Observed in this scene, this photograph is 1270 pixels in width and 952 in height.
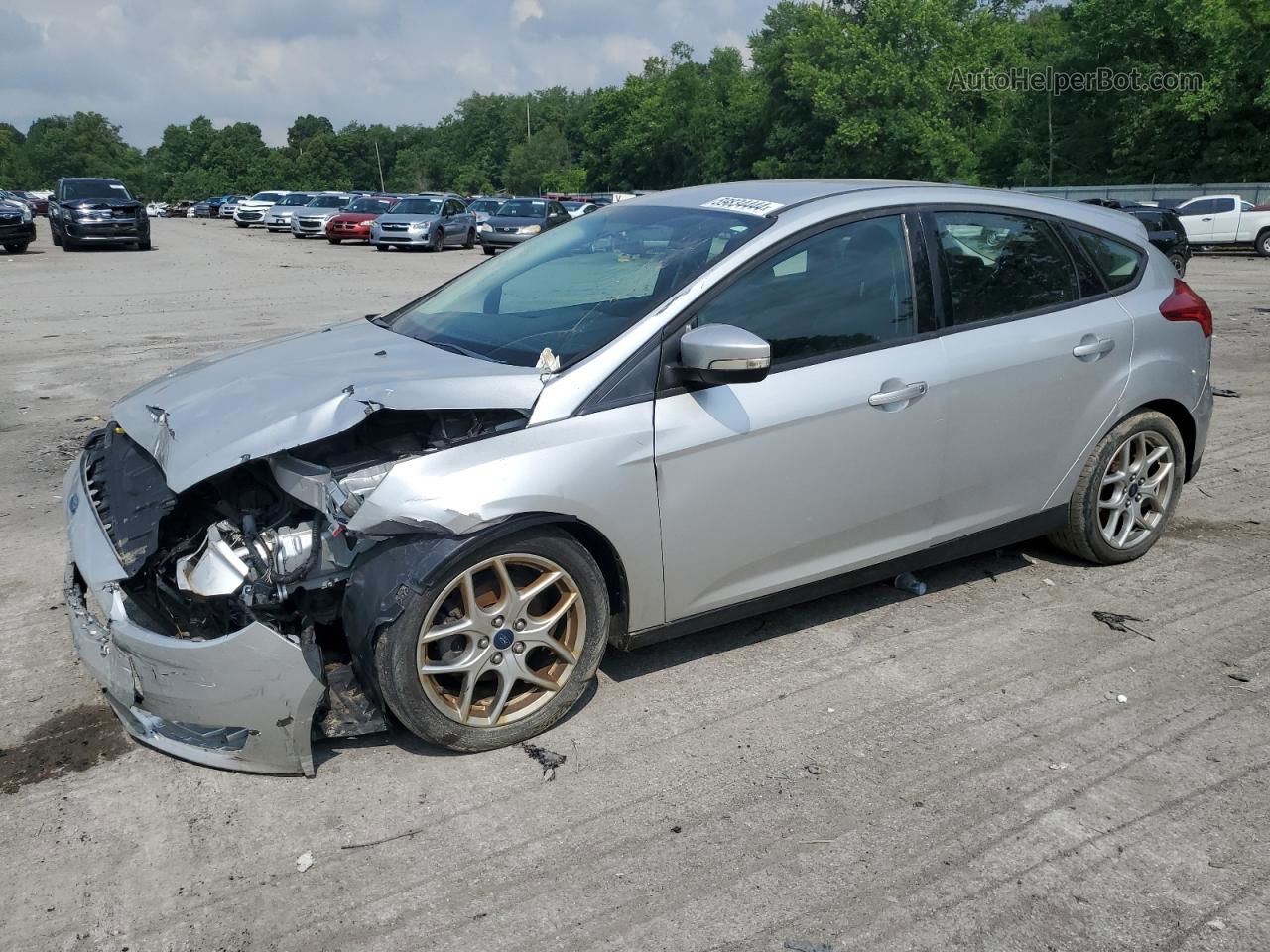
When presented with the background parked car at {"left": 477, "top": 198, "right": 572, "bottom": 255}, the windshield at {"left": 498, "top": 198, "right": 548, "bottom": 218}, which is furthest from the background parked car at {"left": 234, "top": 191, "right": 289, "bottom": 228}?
the background parked car at {"left": 477, "top": 198, "right": 572, "bottom": 255}

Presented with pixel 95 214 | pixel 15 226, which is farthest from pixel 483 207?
pixel 15 226

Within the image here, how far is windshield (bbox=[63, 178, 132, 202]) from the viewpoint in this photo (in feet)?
94.5

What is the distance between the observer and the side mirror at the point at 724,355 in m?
3.54

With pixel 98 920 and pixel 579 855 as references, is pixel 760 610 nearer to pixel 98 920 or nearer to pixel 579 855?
pixel 579 855

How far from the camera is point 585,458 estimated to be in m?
3.50

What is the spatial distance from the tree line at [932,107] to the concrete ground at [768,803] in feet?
154

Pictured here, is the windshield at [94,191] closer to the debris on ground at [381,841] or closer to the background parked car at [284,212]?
the background parked car at [284,212]

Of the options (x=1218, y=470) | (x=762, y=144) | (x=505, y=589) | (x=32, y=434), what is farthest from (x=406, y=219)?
(x=762, y=144)

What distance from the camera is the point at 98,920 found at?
2766mm

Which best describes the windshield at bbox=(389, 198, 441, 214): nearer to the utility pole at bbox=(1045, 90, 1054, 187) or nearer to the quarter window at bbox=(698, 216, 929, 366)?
the quarter window at bbox=(698, 216, 929, 366)

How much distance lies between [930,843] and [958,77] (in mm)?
74175

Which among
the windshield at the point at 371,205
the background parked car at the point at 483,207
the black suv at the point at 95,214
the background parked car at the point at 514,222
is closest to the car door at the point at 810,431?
the background parked car at the point at 514,222

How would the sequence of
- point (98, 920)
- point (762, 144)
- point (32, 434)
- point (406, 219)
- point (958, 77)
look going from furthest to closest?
point (762, 144), point (958, 77), point (406, 219), point (32, 434), point (98, 920)

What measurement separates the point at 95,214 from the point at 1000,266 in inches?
1149
